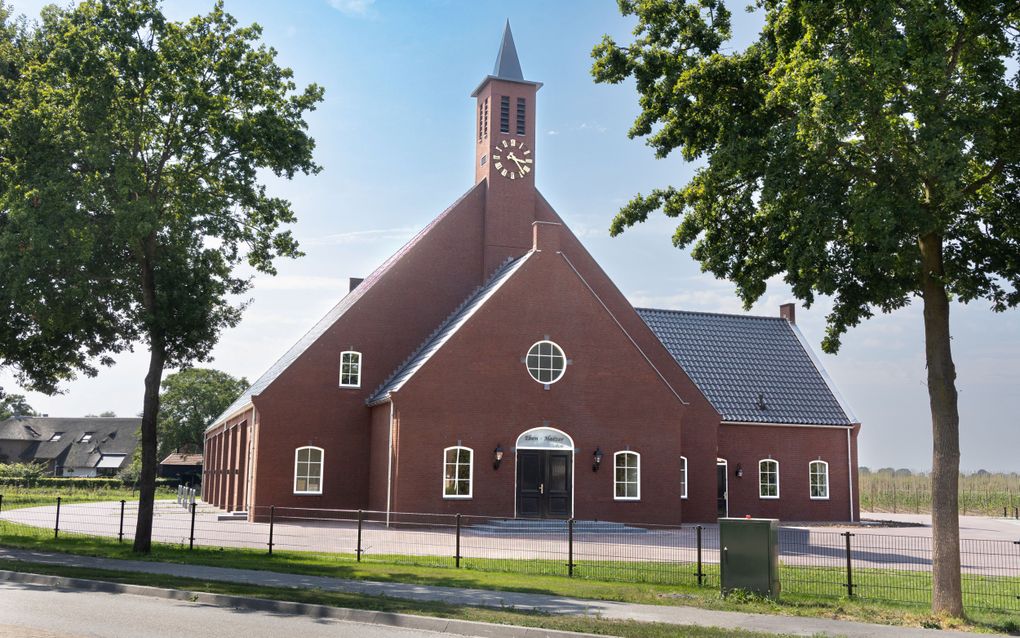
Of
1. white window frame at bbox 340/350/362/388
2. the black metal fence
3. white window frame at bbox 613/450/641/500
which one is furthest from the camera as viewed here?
white window frame at bbox 340/350/362/388

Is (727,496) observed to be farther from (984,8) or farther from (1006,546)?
(984,8)

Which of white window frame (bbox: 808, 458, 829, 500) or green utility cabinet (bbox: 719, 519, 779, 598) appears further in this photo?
white window frame (bbox: 808, 458, 829, 500)

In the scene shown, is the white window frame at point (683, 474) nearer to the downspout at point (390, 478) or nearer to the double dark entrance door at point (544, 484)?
the double dark entrance door at point (544, 484)

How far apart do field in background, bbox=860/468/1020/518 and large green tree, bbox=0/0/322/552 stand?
126 ft

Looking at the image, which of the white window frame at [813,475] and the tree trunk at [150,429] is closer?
the tree trunk at [150,429]

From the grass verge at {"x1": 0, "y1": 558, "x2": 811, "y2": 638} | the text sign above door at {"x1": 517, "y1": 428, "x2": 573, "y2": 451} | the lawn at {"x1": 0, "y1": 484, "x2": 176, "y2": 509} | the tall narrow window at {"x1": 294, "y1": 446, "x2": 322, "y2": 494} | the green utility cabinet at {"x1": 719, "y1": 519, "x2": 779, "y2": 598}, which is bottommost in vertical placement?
the lawn at {"x1": 0, "y1": 484, "x2": 176, "y2": 509}

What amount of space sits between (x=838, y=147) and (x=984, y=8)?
2.71 m

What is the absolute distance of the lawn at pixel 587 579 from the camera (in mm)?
13461

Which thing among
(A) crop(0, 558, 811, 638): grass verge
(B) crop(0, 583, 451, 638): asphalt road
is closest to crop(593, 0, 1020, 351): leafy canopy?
(A) crop(0, 558, 811, 638): grass verge

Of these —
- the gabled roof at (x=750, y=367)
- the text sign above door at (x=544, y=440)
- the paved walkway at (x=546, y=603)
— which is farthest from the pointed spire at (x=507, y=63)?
the paved walkway at (x=546, y=603)

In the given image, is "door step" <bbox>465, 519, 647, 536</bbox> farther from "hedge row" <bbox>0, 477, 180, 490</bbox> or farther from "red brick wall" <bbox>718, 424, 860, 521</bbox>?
"hedge row" <bbox>0, 477, 180, 490</bbox>

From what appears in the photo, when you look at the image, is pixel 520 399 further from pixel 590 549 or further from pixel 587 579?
pixel 587 579

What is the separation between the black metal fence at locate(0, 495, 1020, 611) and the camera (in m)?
16.5

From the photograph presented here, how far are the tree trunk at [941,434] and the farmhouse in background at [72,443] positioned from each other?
9264 cm
